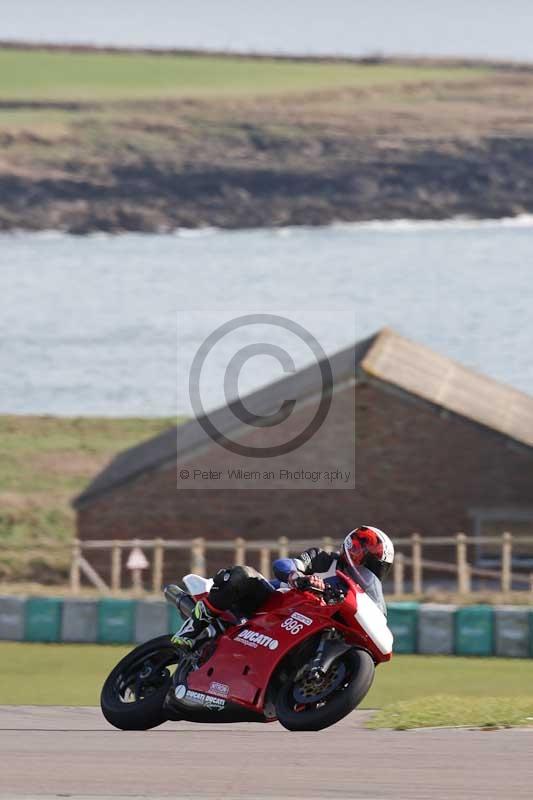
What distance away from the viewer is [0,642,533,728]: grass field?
1519 cm

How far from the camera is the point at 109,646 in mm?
22734

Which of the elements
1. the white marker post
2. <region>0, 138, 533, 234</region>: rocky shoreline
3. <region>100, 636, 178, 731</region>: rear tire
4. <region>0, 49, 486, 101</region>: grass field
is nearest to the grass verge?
<region>100, 636, 178, 731</region>: rear tire

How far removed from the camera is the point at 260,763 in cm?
1238

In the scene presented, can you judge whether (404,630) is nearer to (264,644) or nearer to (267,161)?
(264,644)

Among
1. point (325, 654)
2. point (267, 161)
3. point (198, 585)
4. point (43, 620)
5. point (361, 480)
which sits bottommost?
point (43, 620)

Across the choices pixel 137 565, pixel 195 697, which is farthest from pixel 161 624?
pixel 195 697

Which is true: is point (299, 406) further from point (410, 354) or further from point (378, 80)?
point (378, 80)

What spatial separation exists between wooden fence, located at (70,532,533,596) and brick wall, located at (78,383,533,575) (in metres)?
0.72

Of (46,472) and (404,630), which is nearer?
(404,630)

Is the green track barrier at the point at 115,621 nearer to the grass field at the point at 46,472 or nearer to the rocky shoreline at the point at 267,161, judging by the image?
the grass field at the point at 46,472

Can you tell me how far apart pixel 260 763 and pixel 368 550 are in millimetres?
1805

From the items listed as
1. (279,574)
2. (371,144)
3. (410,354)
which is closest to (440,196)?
(371,144)

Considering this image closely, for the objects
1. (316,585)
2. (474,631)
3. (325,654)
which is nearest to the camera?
(325,654)

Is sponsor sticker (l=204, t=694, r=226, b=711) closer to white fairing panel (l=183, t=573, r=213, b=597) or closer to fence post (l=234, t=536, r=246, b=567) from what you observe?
white fairing panel (l=183, t=573, r=213, b=597)
